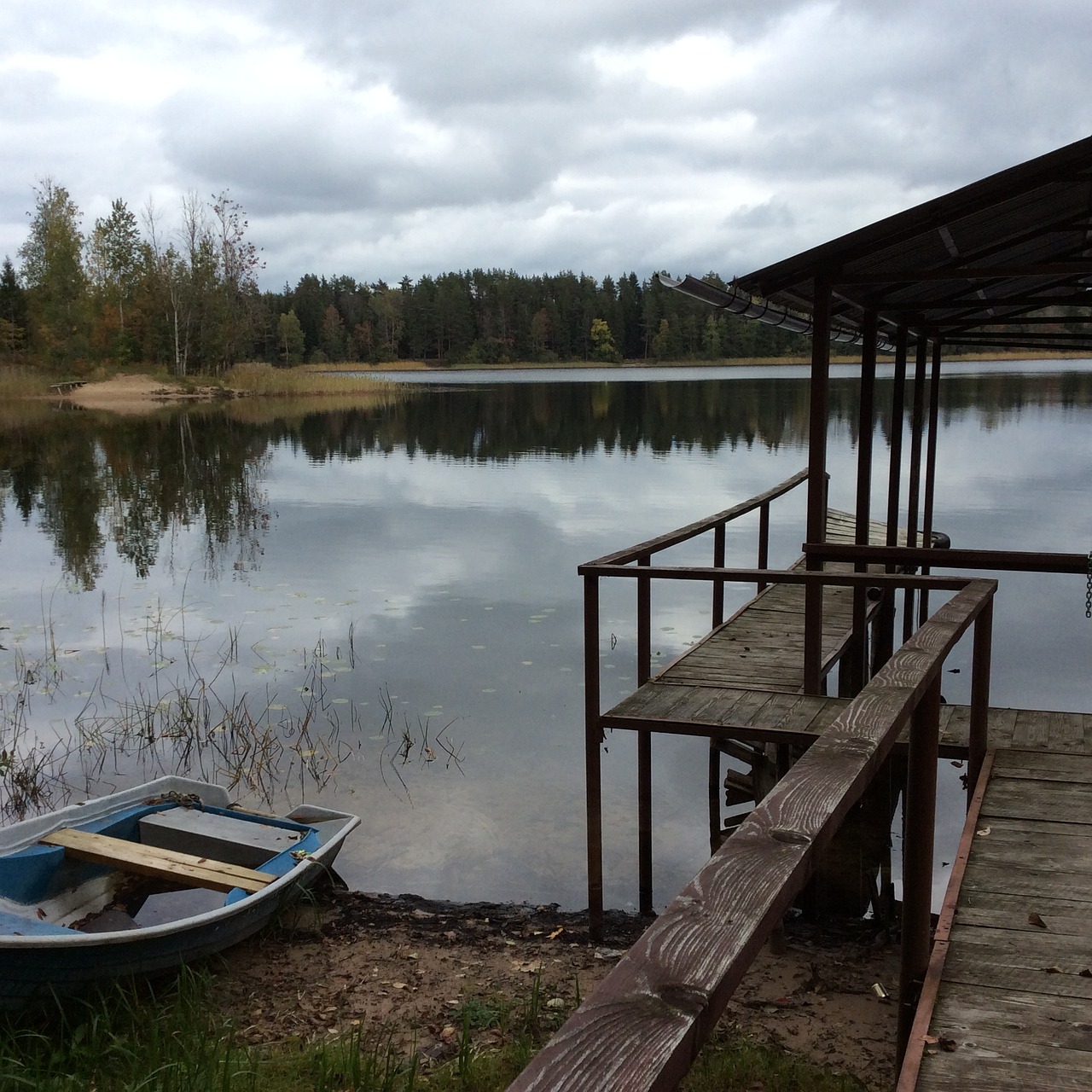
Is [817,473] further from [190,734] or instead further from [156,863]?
[190,734]

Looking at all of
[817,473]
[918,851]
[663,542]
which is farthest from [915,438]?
[918,851]

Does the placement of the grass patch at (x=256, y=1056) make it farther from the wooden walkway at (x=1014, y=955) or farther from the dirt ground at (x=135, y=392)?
the dirt ground at (x=135, y=392)

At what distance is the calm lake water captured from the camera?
7.82 metres

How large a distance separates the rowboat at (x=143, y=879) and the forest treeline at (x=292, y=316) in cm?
4750

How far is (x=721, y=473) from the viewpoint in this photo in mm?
27203

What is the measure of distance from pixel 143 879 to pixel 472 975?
2098 mm

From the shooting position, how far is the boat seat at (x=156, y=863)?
18.2ft

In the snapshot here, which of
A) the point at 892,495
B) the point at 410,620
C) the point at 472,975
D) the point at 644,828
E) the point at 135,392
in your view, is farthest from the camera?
the point at 135,392

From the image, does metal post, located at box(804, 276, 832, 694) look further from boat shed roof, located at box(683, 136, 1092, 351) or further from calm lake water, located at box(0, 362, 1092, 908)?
calm lake water, located at box(0, 362, 1092, 908)

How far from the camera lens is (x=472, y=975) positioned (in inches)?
210

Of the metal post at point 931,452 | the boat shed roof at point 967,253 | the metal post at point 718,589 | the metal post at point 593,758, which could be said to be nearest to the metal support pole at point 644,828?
the metal post at point 593,758

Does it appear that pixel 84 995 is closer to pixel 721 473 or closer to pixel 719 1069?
pixel 719 1069

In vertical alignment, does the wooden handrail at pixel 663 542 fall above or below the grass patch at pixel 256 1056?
above

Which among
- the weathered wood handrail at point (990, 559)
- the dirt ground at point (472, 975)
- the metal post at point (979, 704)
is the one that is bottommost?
the dirt ground at point (472, 975)
